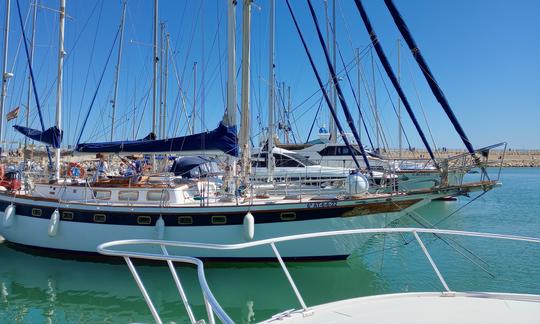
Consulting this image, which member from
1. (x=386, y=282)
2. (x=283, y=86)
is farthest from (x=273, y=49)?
(x=283, y=86)

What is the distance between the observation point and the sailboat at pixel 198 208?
32.9 feet

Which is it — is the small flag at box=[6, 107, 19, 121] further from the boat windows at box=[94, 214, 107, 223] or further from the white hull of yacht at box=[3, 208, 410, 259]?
the boat windows at box=[94, 214, 107, 223]

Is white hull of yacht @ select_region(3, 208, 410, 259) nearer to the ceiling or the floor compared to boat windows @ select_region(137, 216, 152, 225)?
nearer to the floor

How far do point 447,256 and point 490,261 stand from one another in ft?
4.02

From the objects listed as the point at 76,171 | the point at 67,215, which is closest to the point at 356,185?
the point at 67,215

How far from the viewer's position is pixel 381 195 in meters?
9.98

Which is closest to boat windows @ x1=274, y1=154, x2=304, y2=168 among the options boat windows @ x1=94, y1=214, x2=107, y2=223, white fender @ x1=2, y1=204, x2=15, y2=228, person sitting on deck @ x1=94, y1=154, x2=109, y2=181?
person sitting on deck @ x1=94, y1=154, x2=109, y2=181

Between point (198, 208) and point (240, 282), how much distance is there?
2179 mm

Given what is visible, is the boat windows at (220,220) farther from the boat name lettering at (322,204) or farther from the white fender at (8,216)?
the white fender at (8,216)

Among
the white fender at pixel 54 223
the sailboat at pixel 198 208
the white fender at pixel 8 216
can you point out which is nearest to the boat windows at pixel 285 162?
the sailboat at pixel 198 208

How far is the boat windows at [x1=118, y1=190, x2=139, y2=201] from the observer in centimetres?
1138

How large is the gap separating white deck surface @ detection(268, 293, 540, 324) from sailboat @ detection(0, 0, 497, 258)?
5505 mm

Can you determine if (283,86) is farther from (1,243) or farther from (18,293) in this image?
(18,293)

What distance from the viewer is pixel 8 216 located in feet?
40.4
